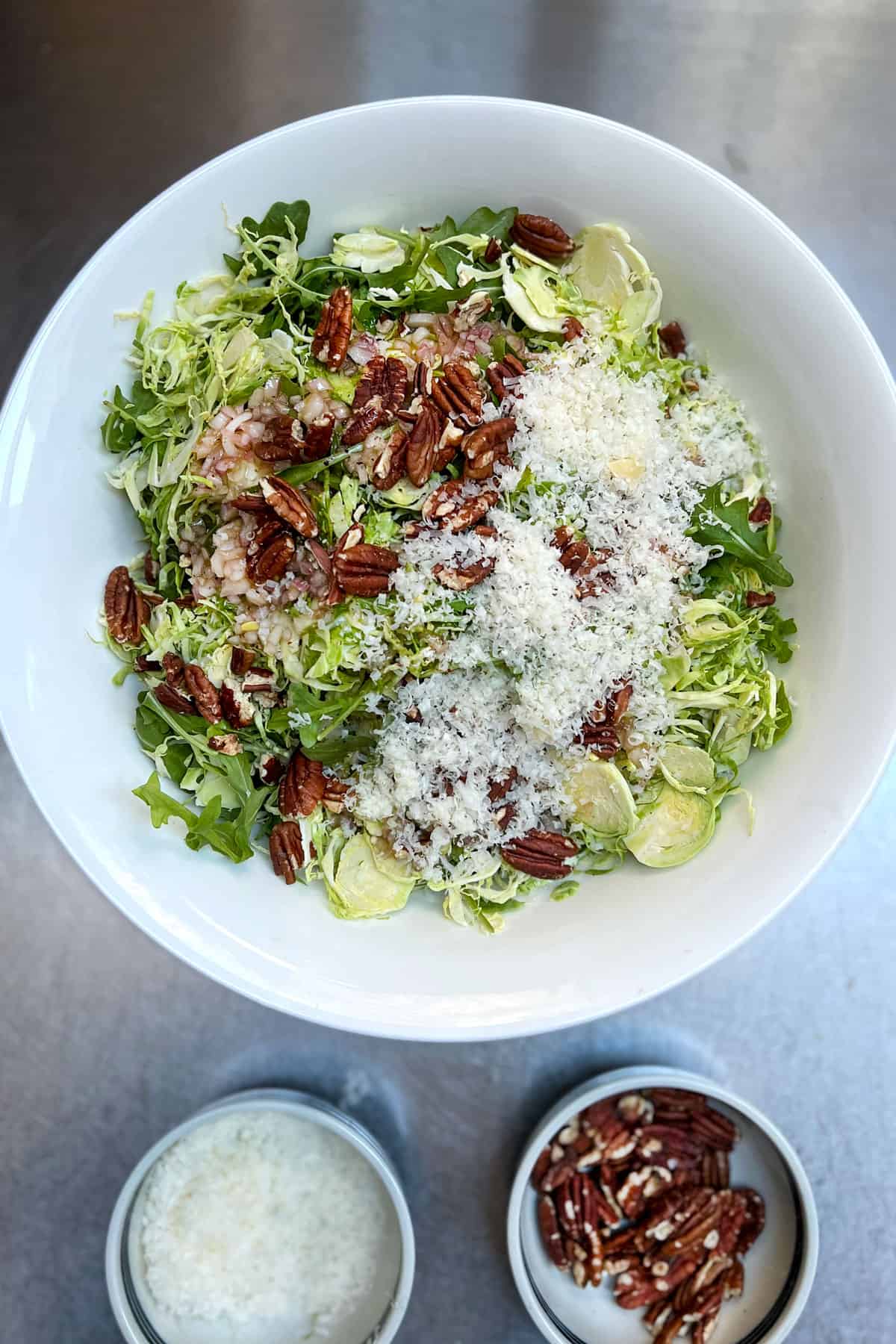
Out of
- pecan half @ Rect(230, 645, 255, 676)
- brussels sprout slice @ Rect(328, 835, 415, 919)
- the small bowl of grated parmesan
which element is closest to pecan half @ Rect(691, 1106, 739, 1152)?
the small bowl of grated parmesan

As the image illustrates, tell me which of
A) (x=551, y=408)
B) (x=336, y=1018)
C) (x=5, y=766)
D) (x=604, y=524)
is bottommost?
(x=5, y=766)

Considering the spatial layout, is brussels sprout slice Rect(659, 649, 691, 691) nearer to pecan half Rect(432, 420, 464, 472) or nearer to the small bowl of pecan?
pecan half Rect(432, 420, 464, 472)

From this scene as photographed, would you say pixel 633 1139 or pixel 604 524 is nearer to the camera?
pixel 604 524

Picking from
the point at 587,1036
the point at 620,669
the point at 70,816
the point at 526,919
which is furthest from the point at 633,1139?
the point at 70,816

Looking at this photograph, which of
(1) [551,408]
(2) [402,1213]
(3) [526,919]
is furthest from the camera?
(2) [402,1213]

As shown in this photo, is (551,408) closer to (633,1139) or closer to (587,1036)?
(587,1036)


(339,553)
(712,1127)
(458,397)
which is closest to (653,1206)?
(712,1127)

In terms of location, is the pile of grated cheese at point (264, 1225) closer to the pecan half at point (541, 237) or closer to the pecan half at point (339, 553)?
the pecan half at point (339, 553)
